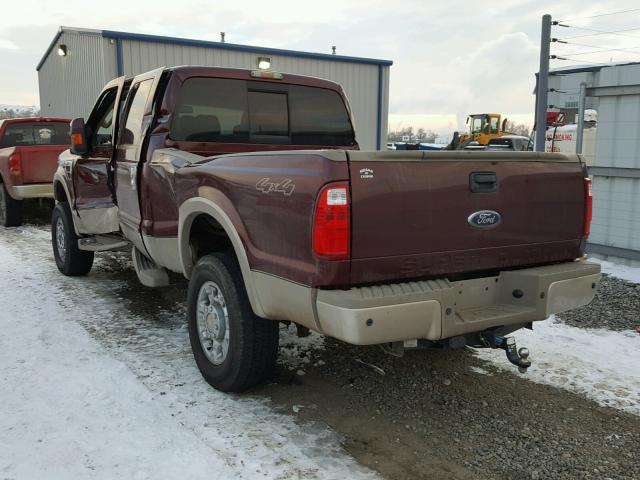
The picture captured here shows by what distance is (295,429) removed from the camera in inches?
130

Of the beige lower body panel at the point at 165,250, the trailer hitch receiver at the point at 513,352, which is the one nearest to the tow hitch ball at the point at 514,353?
the trailer hitch receiver at the point at 513,352

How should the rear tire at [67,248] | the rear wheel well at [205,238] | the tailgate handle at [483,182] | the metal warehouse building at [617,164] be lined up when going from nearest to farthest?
the tailgate handle at [483,182] → the rear wheel well at [205,238] → the rear tire at [67,248] → the metal warehouse building at [617,164]

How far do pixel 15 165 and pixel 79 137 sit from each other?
4581 mm

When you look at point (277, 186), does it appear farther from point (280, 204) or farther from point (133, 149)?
point (133, 149)

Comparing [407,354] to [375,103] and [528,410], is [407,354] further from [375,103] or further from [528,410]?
[375,103]

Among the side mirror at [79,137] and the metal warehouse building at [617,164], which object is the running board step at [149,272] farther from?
the metal warehouse building at [617,164]

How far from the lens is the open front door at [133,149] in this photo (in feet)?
15.3

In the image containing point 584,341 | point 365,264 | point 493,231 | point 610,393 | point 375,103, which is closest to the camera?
point 365,264

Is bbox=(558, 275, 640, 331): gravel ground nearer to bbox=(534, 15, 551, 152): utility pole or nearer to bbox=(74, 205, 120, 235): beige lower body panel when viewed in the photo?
bbox=(534, 15, 551, 152): utility pole

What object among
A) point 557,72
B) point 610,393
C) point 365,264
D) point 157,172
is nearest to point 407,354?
point 610,393

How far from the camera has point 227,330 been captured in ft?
12.0

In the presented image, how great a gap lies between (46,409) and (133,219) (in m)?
1.89

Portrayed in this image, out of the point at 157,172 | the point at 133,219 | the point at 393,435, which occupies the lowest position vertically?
the point at 393,435

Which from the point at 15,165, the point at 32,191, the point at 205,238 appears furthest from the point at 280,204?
the point at 15,165
